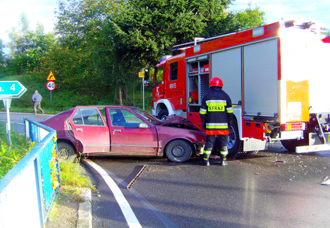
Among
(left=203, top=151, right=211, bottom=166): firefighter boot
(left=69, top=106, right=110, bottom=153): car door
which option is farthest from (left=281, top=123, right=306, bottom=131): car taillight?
(left=69, top=106, right=110, bottom=153): car door

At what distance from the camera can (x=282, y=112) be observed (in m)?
5.95

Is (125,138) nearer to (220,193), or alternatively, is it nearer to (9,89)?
(220,193)

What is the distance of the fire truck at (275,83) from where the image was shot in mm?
5980

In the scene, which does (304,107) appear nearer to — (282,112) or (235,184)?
(282,112)

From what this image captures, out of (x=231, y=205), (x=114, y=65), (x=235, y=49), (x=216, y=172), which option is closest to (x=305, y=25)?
(x=235, y=49)

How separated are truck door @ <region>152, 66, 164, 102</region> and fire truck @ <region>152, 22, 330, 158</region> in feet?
9.67

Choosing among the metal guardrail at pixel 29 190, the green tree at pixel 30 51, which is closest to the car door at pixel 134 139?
the metal guardrail at pixel 29 190

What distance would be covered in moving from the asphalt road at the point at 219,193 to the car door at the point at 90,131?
44 centimetres

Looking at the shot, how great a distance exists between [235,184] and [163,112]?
5.64 m

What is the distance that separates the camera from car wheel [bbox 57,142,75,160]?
6430 millimetres

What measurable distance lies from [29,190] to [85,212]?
124cm

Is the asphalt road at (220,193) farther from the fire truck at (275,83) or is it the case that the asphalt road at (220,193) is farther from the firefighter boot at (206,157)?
the fire truck at (275,83)

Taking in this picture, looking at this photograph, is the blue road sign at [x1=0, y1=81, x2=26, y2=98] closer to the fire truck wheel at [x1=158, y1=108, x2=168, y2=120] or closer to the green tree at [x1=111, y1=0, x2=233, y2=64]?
the fire truck wheel at [x1=158, y1=108, x2=168, y2=120]

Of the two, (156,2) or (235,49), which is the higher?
(156,2)
